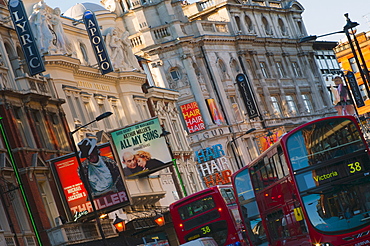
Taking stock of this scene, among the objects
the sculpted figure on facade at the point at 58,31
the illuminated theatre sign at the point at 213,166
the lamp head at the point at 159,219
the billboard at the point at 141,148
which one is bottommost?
the lamp head at the point at 159,219

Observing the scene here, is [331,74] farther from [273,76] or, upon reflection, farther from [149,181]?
[149,181]

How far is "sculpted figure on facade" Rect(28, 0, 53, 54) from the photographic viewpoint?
4494 centimetres

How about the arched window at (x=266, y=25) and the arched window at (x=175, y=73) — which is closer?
the arched window at (x=175, y=73)

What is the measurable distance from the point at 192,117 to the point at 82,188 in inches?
1399

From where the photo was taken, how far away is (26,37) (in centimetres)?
4034

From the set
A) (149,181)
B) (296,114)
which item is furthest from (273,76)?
(149,181)

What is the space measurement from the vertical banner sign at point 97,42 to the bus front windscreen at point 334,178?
22946 millimetres

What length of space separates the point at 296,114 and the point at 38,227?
56296 mm

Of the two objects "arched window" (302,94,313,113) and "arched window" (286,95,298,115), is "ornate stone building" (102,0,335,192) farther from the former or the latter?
"arched window" (302,94,313,113)

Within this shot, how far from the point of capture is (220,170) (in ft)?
242

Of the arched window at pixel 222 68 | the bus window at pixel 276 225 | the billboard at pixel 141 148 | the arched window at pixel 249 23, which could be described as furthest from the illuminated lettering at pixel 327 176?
the arched window at pixel 249 23

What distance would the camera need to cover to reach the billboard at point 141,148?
46.4 m

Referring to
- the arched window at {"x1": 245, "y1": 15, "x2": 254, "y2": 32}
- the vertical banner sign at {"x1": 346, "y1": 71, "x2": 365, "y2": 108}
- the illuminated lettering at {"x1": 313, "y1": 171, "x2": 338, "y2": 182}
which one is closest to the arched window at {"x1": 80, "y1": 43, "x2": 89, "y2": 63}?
the illuminated lettering at {"x1": 313, "y1": 171, "x2": 338, "y2": 182}

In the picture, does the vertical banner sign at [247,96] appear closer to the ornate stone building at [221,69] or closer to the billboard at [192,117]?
the ornate stone building at [221,69]
